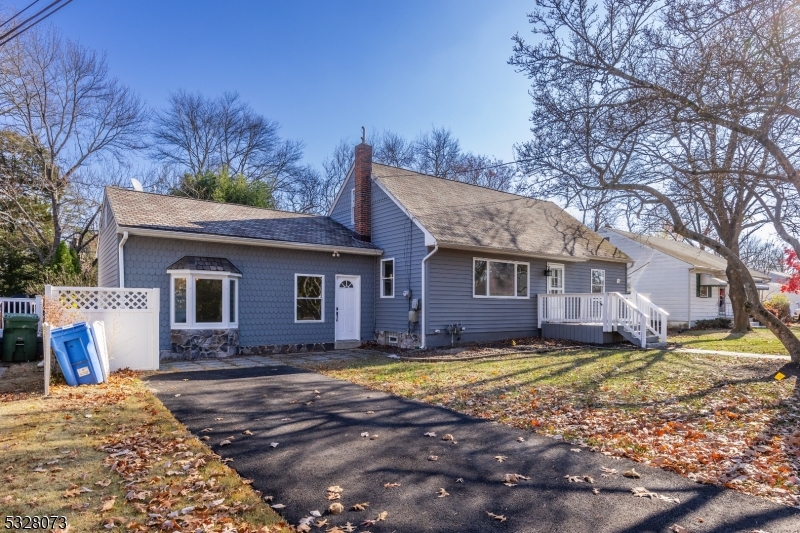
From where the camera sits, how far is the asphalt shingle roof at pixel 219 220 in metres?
11.8

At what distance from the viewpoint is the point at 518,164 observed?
36.7ft

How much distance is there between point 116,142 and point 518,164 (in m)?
22.1

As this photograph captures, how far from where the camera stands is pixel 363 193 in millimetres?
15516

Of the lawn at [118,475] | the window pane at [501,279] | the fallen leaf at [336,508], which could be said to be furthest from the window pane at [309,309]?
the fallen leaf at [336,508]

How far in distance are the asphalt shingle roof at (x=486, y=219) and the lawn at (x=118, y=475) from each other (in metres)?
8.89

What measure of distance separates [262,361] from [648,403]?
7.98m

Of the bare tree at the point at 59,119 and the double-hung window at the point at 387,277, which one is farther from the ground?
the bare tree at the point at 59,119

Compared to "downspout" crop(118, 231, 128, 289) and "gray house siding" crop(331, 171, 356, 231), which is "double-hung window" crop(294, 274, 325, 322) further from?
"downspout" crop(118, 231, 128, 289)

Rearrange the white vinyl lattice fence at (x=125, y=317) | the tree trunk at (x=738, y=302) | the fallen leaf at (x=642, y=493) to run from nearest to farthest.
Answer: the fallen leaf at (x=642, y=493)
the white vinyl lattice fence at (x=125, y=317)
the tree trunk at (x=738, y=302)

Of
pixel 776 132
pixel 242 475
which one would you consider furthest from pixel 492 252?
pixel 242 475

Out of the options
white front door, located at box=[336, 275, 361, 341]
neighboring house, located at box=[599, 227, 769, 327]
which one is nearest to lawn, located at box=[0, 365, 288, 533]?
white front door, located at box=[336, 275, 361, 341]

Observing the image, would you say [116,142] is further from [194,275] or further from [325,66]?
[194,275]

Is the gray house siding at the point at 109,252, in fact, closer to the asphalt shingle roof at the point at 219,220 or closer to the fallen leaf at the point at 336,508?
the asphalt shingle roof at the point at 219,220

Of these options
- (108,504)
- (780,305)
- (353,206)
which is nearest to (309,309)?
(353,206)
